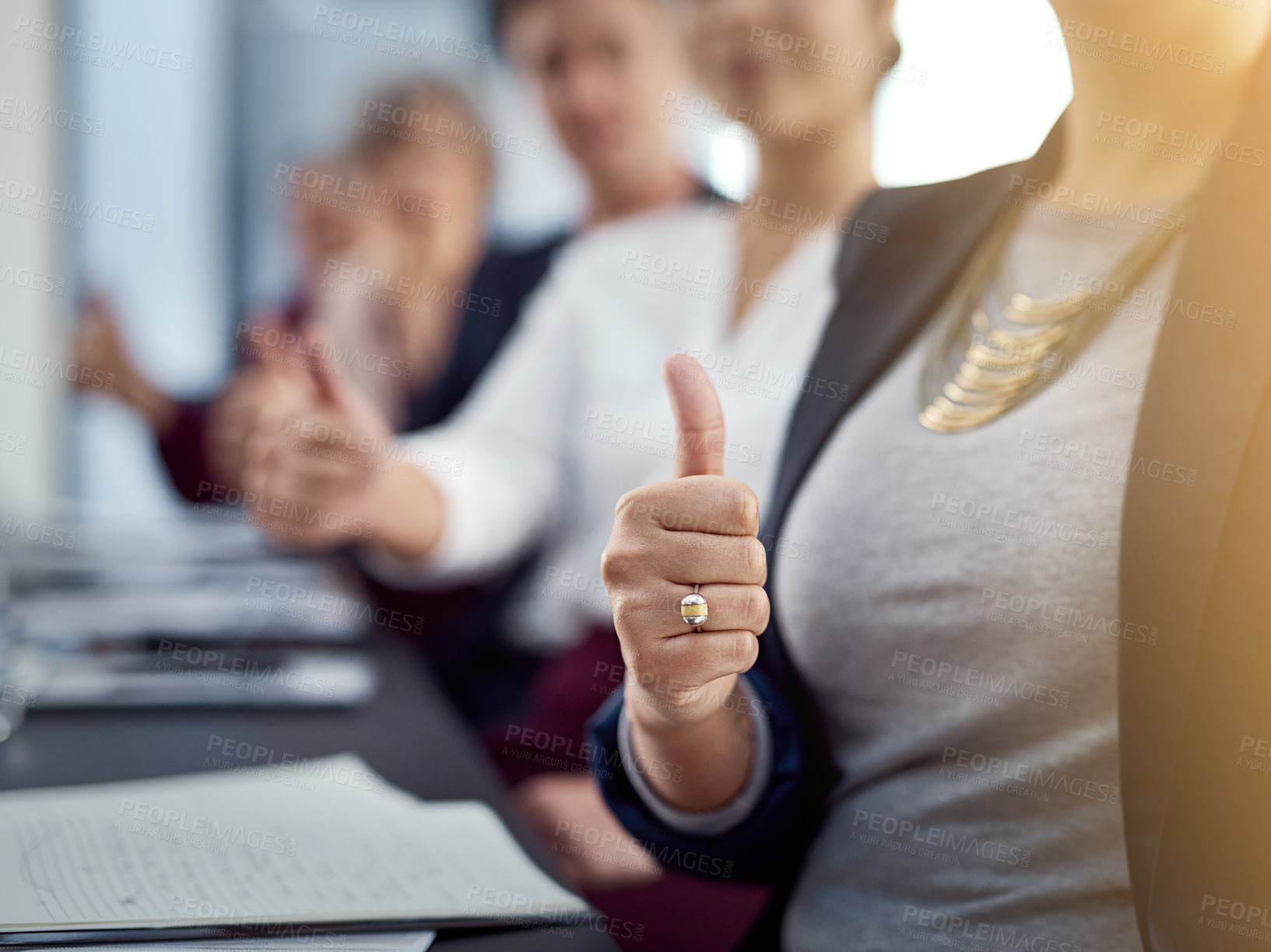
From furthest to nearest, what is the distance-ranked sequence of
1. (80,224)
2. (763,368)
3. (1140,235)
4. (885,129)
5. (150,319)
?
(150,319)
(80,224)
(885,129)
(763,368)
(1140,235)

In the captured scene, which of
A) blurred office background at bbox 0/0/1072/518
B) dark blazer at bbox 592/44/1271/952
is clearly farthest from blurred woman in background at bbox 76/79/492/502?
dark blazer at bbox 592/44/1271/952

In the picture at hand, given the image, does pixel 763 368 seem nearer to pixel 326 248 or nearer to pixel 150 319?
pixel 326 248

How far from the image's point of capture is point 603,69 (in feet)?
5.06

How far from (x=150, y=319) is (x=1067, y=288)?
8.52ft

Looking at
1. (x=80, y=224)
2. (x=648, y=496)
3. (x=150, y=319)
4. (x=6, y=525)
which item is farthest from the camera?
(x=150, y=319)

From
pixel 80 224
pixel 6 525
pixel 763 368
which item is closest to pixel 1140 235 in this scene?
pixel 763 368

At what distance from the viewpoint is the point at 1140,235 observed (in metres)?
0.57

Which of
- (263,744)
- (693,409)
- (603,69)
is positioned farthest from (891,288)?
(603,69)

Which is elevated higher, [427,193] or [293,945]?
[427,193]

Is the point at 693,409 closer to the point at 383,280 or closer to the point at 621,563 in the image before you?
the point at 621,563

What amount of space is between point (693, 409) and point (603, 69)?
1.27 metres

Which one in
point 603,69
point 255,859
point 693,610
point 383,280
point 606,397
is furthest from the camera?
point 383,280

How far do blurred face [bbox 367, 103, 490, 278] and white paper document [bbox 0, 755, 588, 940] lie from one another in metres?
1.49

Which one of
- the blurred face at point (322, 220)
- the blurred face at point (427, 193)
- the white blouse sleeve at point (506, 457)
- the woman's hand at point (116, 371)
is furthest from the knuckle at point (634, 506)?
the blurred face at point (322, 220)
